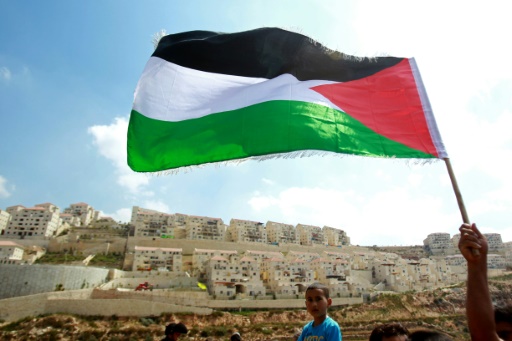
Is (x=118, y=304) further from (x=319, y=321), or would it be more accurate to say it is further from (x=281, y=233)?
(x=281, y=233)

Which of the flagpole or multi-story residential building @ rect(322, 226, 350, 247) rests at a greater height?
multi-story residential building @ rect(322, 226, 350, 247)

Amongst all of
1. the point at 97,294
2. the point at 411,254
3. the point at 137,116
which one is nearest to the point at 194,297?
the point at 97,294

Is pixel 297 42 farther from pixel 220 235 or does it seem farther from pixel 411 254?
pixel 411 254

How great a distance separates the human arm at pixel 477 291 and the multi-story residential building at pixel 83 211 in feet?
299

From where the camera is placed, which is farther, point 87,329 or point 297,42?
point 87,329

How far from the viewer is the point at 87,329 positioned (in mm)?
29047

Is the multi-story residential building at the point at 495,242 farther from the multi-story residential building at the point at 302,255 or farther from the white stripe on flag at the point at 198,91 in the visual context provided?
the white stripe on flag at the point at 198,91

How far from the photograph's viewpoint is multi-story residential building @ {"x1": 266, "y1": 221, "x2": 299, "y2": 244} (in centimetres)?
7610

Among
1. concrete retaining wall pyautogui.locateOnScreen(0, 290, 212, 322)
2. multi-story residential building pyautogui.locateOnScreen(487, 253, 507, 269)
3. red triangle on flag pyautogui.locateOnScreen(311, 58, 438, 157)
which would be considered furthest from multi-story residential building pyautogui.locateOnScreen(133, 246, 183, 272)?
multi-story residential building pyautogui.locateOnScreen(487, 253, 507, 269)

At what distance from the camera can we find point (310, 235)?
7938 cm

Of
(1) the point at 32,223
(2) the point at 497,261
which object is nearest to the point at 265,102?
(1) the point at 32,223

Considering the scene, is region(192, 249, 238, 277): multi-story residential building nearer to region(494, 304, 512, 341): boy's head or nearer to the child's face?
the child's face

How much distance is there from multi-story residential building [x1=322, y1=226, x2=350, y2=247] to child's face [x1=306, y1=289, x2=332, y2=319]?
275 ft

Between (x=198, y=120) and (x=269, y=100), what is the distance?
1011 mm
